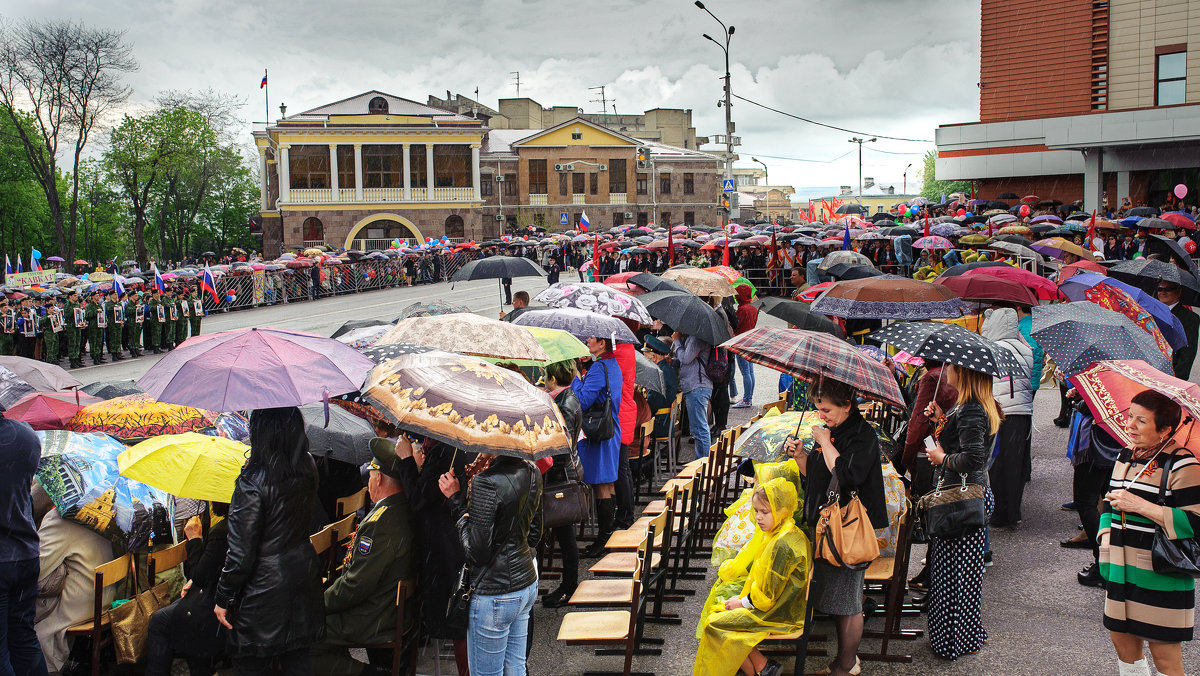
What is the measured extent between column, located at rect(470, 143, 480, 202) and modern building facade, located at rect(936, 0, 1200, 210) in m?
31.2

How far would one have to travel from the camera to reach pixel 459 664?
4812 millimetres

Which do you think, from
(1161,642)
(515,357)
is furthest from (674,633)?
(1161,642)

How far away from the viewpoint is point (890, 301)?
824 centimetres

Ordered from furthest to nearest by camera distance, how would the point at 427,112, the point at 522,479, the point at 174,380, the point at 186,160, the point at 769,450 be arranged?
the point at 427,112, the point at 186,160, the point at 769,450, the point at 174,380, the point at 522,479

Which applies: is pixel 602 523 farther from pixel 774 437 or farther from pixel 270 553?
pixel 270 553

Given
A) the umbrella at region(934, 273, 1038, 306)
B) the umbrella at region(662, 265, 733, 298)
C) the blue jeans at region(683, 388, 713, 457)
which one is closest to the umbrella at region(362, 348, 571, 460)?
the blue jeans at region(683, 388, 713, 457)

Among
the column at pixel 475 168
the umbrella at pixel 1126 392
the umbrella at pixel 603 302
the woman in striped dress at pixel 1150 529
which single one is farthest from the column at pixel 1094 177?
the column at pixel 475 168

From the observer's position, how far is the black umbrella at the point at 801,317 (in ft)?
29.2

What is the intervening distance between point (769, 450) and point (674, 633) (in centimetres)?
130

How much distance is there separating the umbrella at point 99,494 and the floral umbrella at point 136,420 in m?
0.74

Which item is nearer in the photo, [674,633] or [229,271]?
[674,633]

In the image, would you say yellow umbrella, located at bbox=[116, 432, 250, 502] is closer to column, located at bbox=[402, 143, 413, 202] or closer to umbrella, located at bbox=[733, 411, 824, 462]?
umbrella, located at bbox=[733, 411, 824, 462]

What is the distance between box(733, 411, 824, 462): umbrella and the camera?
5484 mm

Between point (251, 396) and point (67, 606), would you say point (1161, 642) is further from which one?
point (67, 606)
